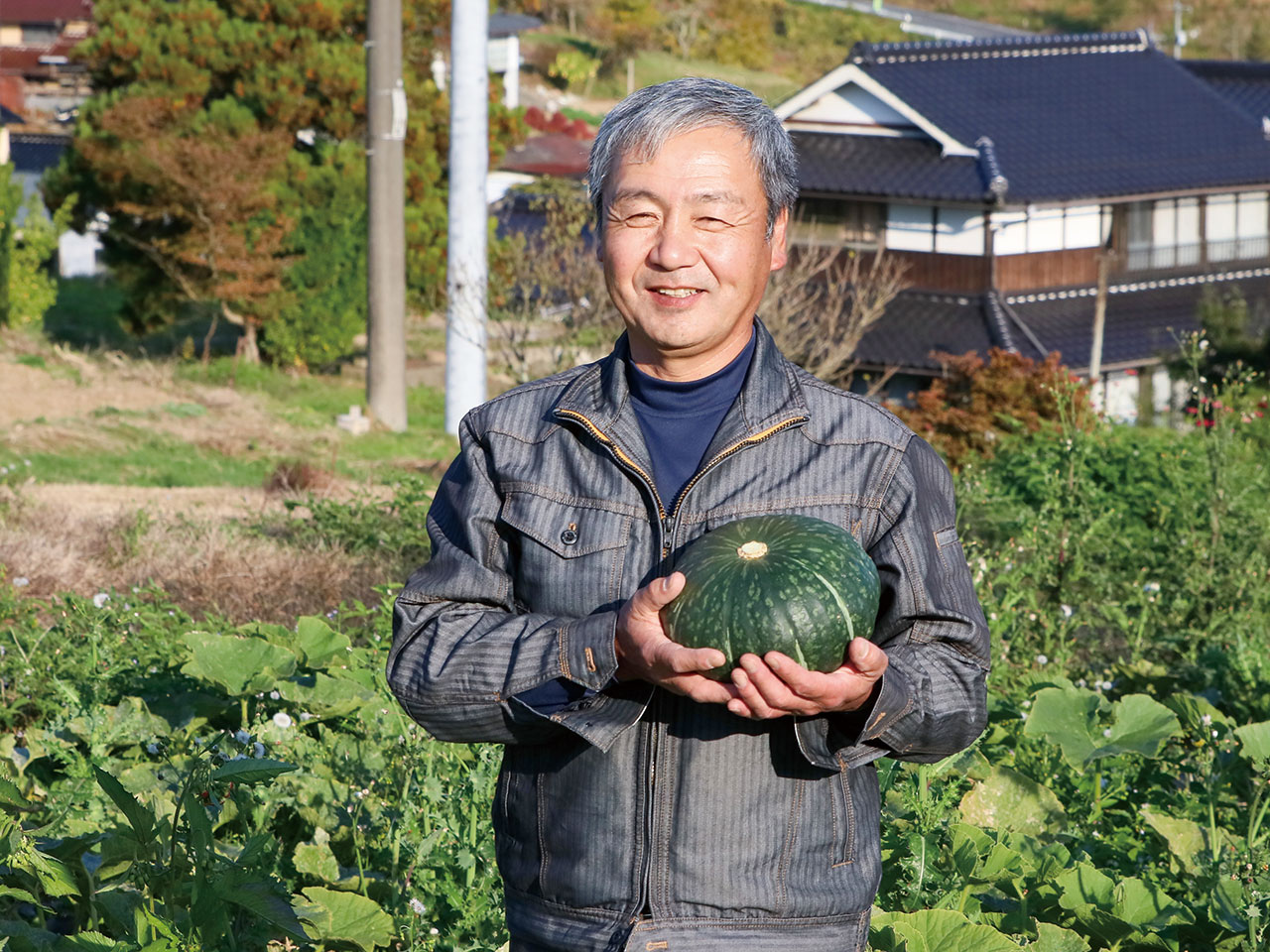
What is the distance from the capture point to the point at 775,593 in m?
2.24

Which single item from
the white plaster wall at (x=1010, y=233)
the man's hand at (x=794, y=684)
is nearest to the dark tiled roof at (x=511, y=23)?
the white plaster wall at (x=1010, y=233)

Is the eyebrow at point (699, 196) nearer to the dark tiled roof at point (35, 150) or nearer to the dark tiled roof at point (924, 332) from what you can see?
the dark tiled roof at point (924, 332)

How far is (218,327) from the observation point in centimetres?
2678

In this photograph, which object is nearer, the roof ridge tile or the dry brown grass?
the dry brown grass

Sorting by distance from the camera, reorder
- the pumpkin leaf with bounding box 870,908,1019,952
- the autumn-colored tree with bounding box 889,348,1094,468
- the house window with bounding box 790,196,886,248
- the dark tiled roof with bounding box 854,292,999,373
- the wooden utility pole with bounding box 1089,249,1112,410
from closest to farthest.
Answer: the pumpkin leaf with bounding box 870,908,1019,952 < the autumn-colored tree with bounding box 889,348,1094,468 < the wooden utility pole with bounding box 1089,249,1112,410 < the dark tiled roof with bounding box 854,292,999,373 < the house window with bounding box 790,196,886,248

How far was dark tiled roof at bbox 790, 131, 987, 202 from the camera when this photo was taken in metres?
21.7

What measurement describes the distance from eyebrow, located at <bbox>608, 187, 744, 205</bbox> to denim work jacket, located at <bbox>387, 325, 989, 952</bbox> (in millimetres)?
266

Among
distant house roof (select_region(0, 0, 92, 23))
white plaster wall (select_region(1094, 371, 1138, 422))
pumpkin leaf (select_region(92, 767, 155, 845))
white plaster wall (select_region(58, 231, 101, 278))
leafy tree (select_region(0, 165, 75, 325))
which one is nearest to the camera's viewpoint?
pumpkin leaf (select_region(92, 767, 155, 845))

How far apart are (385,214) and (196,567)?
39.2 ft

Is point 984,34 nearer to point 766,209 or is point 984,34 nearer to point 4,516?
point 4,516

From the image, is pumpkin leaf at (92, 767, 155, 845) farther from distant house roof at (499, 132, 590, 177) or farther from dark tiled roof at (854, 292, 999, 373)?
Result: distant house roof at (499, 132, 590, 177)

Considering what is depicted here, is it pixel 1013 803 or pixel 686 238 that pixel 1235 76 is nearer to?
pixel 1013 803

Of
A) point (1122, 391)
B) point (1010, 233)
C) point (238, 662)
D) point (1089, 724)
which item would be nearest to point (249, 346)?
point (1010, 233)

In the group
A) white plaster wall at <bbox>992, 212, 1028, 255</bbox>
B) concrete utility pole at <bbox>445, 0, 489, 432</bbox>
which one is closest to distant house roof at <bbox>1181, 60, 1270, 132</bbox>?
Answer: white plaster wall at <bbox>992, 212, 1028, 255</bbox>
